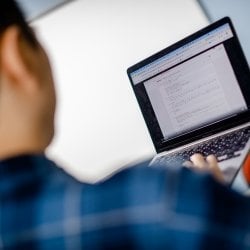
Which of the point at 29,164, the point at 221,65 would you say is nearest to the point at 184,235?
the point at 29,164

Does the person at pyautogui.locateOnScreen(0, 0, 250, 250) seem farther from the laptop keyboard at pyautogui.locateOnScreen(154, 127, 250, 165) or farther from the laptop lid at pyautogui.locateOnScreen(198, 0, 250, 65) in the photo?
the laptop lid at pyautogui.locateOnScreen(198, 0, 250, 65)

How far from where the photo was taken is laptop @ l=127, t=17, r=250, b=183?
981 mm

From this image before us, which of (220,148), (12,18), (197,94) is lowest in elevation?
(220,148)

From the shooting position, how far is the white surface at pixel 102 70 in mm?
1255

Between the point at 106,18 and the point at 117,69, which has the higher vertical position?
the point at 106,18

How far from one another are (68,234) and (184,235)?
0.37ft

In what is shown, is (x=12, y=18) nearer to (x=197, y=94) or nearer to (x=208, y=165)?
(x=208, y=165)

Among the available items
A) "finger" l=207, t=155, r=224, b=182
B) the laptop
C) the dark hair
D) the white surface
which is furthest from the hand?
the white surface

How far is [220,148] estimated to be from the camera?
2.99 feet

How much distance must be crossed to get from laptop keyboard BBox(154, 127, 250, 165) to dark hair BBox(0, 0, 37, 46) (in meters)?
0.48

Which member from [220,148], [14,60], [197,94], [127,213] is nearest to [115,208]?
[127,213]

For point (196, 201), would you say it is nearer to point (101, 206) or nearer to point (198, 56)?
point (101, 206)

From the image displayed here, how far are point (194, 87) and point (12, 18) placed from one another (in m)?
0.65

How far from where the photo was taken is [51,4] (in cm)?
131
